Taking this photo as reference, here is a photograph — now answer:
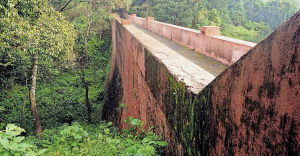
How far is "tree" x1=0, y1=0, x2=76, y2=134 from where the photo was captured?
4.96 metres

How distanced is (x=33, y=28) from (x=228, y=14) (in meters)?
31.8

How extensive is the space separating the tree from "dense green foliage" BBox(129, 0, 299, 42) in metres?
16.1

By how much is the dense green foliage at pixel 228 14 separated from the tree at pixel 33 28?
16.1 metres

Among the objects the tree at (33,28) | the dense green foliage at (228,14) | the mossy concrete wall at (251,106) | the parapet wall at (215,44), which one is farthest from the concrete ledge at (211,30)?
the dense green foliage at (228,14)

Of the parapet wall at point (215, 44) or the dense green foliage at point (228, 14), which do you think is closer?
the parapet wall at point (215, 44)

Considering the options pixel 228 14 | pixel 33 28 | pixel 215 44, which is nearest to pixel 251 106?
pixel 215 44

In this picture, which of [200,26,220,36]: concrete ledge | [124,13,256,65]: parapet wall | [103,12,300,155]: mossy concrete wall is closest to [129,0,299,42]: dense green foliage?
[124,13,256,65]: parapet wall

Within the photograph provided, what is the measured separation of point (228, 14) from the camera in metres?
34.1

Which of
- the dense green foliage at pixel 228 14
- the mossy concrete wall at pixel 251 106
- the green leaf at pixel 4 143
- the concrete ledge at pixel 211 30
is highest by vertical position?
the dense green foliage at pixel 228 14

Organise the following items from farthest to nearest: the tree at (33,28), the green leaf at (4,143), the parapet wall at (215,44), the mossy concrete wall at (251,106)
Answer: the parapet wall at (215,44)
the tree at (33,28)
the green leaf at (4,143)
the mossy concrete wall at (251,106)

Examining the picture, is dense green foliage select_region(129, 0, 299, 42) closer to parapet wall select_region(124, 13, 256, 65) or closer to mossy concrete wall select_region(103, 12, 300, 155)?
parapet wall select_region(124, 13, 256, 65)

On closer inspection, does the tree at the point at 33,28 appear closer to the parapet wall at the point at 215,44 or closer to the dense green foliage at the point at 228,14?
the parapet wall at the point at 215,44

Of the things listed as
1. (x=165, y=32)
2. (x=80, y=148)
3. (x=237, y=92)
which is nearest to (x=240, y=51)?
(x=80, y=148)

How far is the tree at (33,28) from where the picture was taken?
16.3 ft
